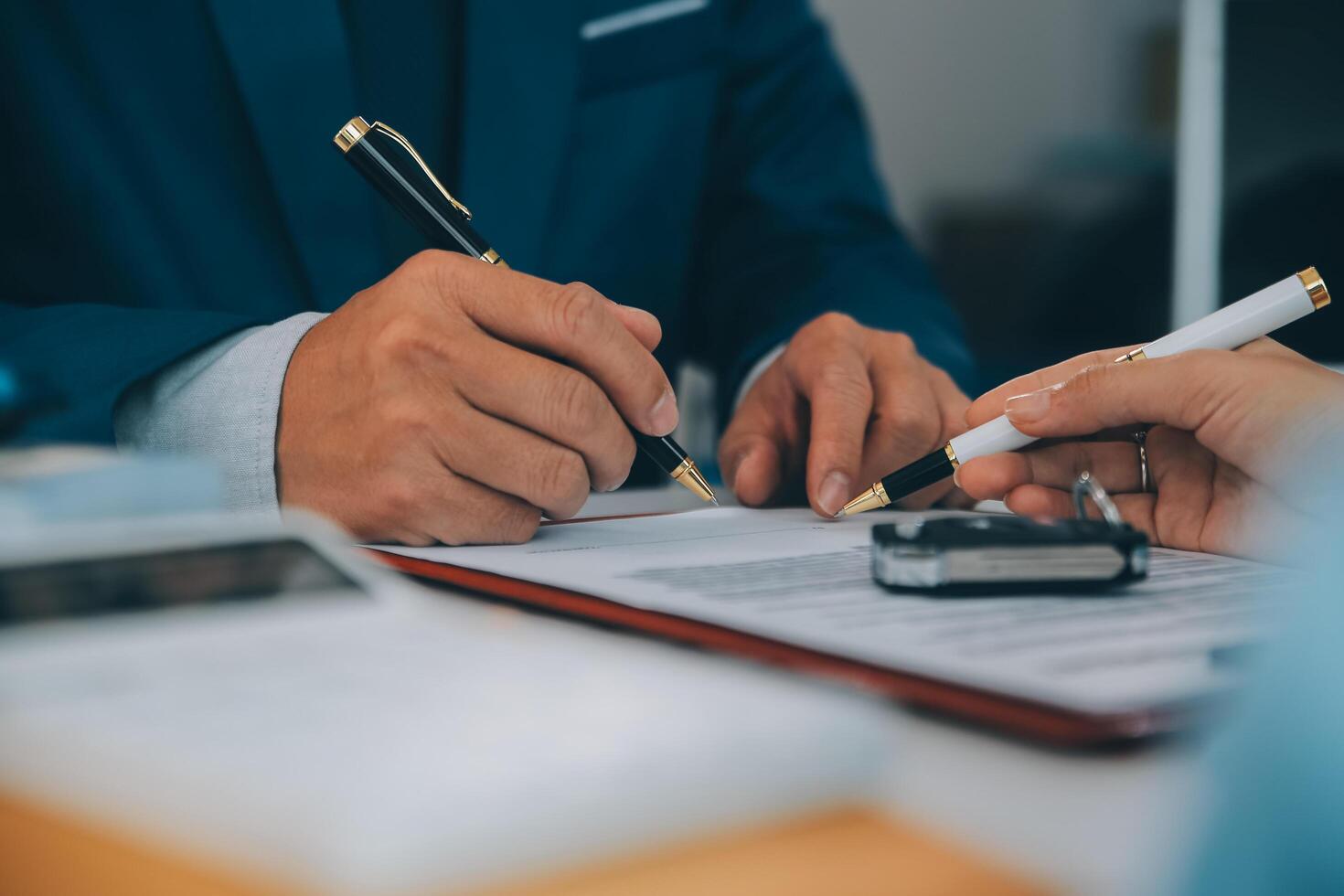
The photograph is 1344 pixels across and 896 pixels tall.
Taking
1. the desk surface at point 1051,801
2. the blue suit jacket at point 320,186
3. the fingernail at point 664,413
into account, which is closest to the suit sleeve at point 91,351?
the blue suit jacket at point 320,186

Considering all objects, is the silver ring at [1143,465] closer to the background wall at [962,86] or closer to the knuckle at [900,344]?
the knuckle at [900,344]

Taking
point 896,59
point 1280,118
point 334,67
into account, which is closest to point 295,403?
point 334,67

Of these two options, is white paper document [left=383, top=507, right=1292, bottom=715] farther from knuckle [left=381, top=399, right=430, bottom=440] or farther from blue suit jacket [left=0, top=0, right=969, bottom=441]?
blue suit jacket [left=0, top=0, right=969, bottom=441]

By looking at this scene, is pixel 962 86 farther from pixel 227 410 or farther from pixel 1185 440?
pixel 227 410

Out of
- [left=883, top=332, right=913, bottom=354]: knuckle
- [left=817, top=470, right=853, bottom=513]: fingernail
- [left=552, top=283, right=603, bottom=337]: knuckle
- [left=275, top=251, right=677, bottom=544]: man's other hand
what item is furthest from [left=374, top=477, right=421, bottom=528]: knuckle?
[left=883, top=332, right=913, bottom=354]: knuckle

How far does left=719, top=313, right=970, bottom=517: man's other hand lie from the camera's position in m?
0.62

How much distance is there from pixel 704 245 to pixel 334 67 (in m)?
0.48

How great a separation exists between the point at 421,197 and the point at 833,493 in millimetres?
272

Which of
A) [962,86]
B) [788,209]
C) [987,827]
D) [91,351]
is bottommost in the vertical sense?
[987,827]

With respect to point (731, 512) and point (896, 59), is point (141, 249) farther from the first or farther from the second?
point (896, 59)

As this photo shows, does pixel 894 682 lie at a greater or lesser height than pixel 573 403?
lesser

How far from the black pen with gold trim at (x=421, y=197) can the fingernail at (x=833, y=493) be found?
62 millimetres

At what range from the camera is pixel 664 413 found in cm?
53

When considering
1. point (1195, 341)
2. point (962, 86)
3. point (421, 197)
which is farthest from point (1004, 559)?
point (962, 86)
